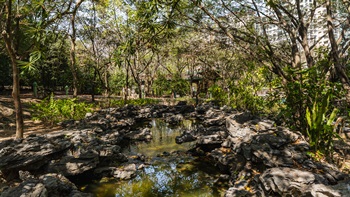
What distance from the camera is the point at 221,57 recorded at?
21.9 metres

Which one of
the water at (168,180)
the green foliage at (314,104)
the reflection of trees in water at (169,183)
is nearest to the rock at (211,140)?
the water at (168,180)

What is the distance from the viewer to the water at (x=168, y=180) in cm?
619

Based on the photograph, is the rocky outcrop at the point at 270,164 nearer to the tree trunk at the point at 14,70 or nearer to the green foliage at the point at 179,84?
the tree trunk at the point at 14,70

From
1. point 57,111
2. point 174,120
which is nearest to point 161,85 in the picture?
point 174,120

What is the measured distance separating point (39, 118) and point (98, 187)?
7.17 meters

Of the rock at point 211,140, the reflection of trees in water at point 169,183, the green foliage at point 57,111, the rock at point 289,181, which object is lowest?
the reflection of trees in water at point 169,183

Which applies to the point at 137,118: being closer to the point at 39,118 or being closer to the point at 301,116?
the point at 39,118

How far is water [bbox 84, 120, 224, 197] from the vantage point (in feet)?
20.3

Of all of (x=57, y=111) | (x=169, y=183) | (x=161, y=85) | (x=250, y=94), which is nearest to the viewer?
(x=169, y=183)

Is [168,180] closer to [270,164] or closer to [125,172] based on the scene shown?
[125,172]

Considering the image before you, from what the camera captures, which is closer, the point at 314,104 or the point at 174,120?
the point at 314,104

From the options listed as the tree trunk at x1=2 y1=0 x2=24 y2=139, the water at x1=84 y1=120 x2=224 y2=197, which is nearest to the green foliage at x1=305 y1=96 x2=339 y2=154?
the water at x1=84 y1=120 x2=224 y2=197

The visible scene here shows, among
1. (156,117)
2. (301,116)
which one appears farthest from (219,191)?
(156,117)

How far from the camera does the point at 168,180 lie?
702 centimetres
